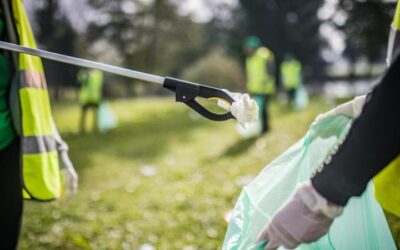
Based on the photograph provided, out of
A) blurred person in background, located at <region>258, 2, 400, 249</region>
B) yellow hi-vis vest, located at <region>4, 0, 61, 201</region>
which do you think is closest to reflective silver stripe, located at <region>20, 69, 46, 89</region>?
yellow hi-vis vest, located at <region>4, 0, 61, 201</region>

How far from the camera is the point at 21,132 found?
74.3 inches

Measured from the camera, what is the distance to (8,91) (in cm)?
196

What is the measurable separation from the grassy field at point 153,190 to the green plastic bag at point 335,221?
3.87ft

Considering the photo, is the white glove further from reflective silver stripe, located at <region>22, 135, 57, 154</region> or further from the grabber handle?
the grabber handle

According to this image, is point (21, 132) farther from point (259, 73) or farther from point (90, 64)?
point (259, 73)

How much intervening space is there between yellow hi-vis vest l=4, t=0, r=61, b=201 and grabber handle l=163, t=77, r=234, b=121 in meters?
0.75

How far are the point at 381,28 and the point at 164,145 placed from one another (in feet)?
52.2

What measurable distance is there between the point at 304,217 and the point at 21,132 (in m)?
1.43

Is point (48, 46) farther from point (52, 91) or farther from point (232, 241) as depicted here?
point (232, 241)

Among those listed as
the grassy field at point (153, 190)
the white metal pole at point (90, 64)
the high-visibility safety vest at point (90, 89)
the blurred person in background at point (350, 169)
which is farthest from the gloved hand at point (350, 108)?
the high-visibility safety vest at point (90, 89)

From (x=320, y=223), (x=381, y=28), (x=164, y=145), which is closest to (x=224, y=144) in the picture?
(x=164, y=145)

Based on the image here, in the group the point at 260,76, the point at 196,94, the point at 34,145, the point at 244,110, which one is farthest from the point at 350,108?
the point at 260,76

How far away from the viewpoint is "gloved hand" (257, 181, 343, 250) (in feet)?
3.37

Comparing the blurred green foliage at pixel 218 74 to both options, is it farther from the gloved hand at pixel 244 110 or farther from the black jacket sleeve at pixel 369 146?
the black jacket sleeve at pixel 369 146
